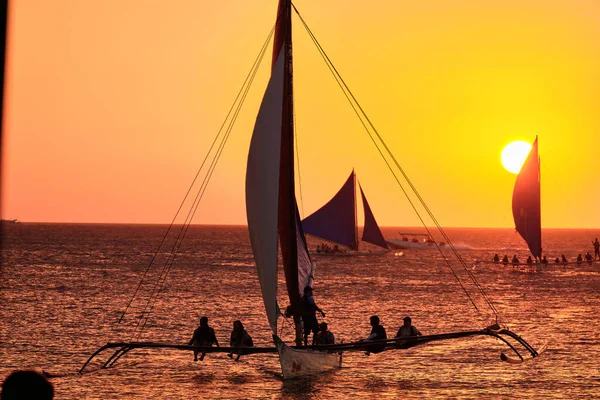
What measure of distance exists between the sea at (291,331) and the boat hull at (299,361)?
42cm

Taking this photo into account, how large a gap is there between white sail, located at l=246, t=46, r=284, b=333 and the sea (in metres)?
3.54

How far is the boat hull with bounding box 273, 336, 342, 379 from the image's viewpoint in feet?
79.1

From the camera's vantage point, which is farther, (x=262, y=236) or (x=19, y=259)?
(x=19, y=259)

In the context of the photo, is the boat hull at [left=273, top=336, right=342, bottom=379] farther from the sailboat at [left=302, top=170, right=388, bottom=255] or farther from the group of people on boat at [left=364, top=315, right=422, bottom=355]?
the sailboat at [left=302, top=170, right=388, bottom=255]

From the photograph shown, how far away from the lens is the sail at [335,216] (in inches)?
4299

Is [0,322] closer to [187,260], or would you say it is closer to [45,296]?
[45,296]

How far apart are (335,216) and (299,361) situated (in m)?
86.0

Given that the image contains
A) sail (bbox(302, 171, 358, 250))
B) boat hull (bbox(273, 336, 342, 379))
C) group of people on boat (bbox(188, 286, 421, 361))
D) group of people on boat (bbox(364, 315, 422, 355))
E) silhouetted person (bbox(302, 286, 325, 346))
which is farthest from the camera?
sail (bbox(302, 171, 358, 250))

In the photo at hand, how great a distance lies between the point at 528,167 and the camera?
3708 inches

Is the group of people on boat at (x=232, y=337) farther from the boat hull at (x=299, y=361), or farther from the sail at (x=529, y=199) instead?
the sail at (x=529, y=199)

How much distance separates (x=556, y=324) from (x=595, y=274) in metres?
64.4

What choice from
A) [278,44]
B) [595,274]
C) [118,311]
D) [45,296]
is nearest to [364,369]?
[278,44]

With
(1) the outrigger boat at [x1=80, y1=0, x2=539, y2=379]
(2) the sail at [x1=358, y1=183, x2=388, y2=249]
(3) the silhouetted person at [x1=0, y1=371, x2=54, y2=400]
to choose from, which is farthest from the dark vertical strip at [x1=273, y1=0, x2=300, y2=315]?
(2) the sail at [x1=358, y1=183, x2=388, y2=249]

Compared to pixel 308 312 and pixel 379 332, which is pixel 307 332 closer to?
pixel 308 312
